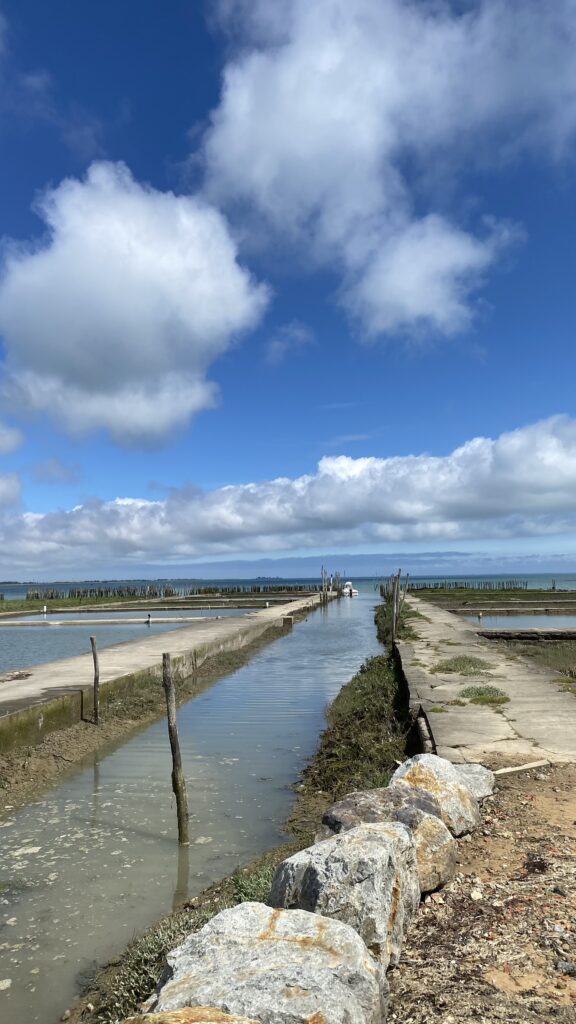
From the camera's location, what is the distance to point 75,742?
11438 millimetres

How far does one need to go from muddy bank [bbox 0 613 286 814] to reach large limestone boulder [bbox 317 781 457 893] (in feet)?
18.7

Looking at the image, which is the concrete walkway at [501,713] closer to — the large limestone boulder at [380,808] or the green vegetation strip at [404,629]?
the large limestone boulder at [380,808]

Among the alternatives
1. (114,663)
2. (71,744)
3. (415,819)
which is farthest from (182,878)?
(114,663)

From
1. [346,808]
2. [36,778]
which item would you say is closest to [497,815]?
[346,808]

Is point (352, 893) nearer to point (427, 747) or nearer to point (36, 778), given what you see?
point (427, 747)

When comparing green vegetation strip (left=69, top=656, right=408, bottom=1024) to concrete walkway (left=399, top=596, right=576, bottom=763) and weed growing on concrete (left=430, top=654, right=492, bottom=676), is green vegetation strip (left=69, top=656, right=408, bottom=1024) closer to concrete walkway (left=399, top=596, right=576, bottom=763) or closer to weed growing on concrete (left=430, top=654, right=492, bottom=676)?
concrete walkway (left=399, top=596, right=576, bottom=763)

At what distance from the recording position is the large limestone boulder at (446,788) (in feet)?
16.6

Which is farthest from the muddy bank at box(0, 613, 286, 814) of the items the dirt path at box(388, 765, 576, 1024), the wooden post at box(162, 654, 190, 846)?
the dirt path at box(388, 765, 576, 1024)

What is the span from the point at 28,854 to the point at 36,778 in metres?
2.96

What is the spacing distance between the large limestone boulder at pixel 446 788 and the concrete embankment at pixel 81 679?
7.09m

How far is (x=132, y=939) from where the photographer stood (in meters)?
5.23

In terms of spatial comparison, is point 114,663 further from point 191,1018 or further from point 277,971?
point 191,1018

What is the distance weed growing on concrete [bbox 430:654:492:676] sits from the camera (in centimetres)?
1342

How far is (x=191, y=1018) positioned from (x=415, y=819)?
2488 mm
